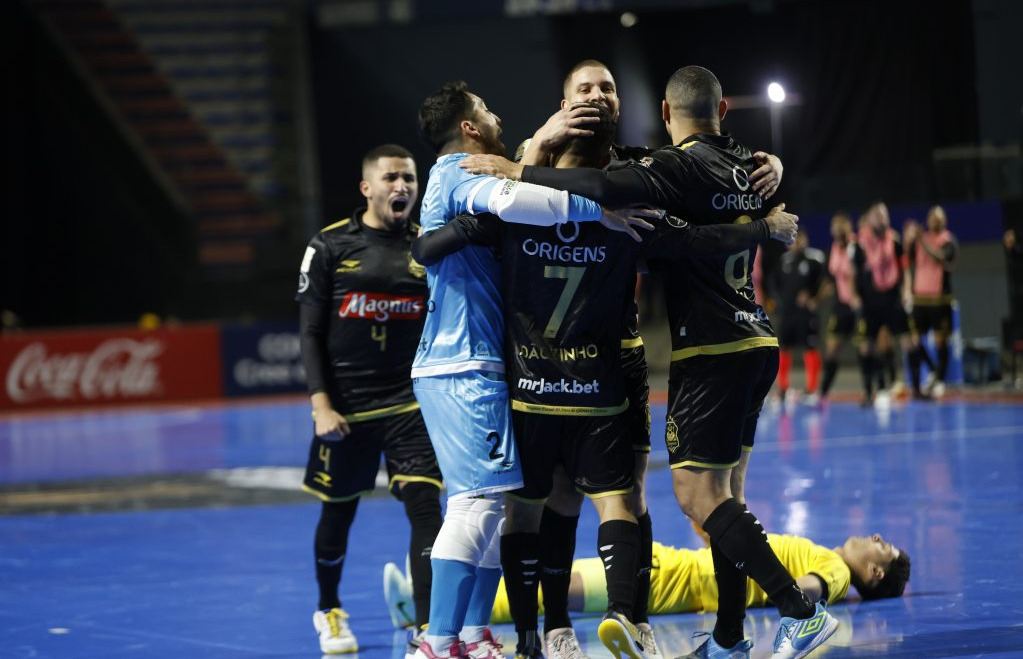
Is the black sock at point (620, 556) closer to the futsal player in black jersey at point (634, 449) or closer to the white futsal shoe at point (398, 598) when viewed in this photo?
the futsal player in black jersey at point (634, 449)

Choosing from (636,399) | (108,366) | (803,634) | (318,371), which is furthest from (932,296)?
(108,366)

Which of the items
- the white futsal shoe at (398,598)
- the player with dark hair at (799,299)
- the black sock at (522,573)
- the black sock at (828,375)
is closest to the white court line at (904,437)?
the black sock at (828,375)

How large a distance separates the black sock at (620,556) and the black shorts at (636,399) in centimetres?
40

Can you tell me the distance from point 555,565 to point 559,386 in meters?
0.77

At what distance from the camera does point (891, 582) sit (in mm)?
5875

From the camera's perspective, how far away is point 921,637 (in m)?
5.18

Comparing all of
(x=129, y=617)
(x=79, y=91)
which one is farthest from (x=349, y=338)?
(x=79, y=91)

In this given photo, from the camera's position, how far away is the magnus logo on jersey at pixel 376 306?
19.3ft

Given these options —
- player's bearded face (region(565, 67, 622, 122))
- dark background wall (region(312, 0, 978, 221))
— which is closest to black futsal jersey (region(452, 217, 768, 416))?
player's bearded face (region(565, 67, 622, 122))

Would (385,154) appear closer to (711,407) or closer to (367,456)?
(367,456)

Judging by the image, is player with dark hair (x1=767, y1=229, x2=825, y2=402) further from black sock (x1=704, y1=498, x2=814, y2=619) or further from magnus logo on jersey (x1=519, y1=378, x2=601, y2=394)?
magnus logo on jersey (x1=519, y1=378, x2=601, y2=394)

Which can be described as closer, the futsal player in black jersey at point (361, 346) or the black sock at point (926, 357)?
the futsal player in black jersey at point (361, 346)

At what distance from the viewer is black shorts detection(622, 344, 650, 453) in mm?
4957

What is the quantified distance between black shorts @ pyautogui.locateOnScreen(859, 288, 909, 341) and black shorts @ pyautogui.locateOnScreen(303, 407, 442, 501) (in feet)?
36.4
